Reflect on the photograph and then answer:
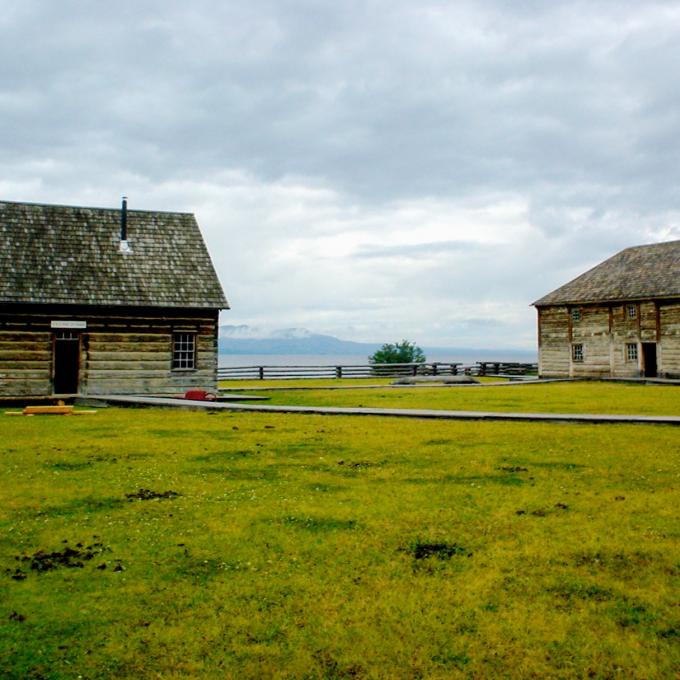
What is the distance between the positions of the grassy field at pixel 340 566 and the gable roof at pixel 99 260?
17631mm

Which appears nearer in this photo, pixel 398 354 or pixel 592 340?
pixel 592 340

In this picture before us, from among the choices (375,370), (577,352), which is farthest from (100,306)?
(577,352)

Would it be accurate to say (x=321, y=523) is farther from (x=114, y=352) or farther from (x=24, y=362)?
(x=24, y=362)

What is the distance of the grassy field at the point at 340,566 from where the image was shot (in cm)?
567

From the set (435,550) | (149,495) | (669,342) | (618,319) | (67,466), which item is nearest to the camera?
(435,550)

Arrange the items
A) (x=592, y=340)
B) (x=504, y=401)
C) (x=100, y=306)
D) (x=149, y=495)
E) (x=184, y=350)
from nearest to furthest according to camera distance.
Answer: (x=149, y=495) < (x=504, y=401) < (x=100, y=306) < (x=184, y=350) < (x=592, y=340)

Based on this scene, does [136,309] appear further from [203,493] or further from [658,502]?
[658,502]

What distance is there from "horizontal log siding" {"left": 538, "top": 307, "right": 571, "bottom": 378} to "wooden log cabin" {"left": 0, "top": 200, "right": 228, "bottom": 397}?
32.0 metres

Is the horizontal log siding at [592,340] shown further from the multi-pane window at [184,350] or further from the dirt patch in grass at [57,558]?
the dirt patch in grass at [57,558]

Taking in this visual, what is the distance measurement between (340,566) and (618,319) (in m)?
49.0

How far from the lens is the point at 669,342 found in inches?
1912

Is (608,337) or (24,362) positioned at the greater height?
(608,337)

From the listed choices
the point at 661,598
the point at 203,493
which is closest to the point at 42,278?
the point at 203,493

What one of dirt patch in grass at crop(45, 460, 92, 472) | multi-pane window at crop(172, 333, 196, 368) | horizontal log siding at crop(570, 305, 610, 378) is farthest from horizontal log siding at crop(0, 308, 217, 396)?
horizontal log siding at crop(570, 305, 610, 378)
